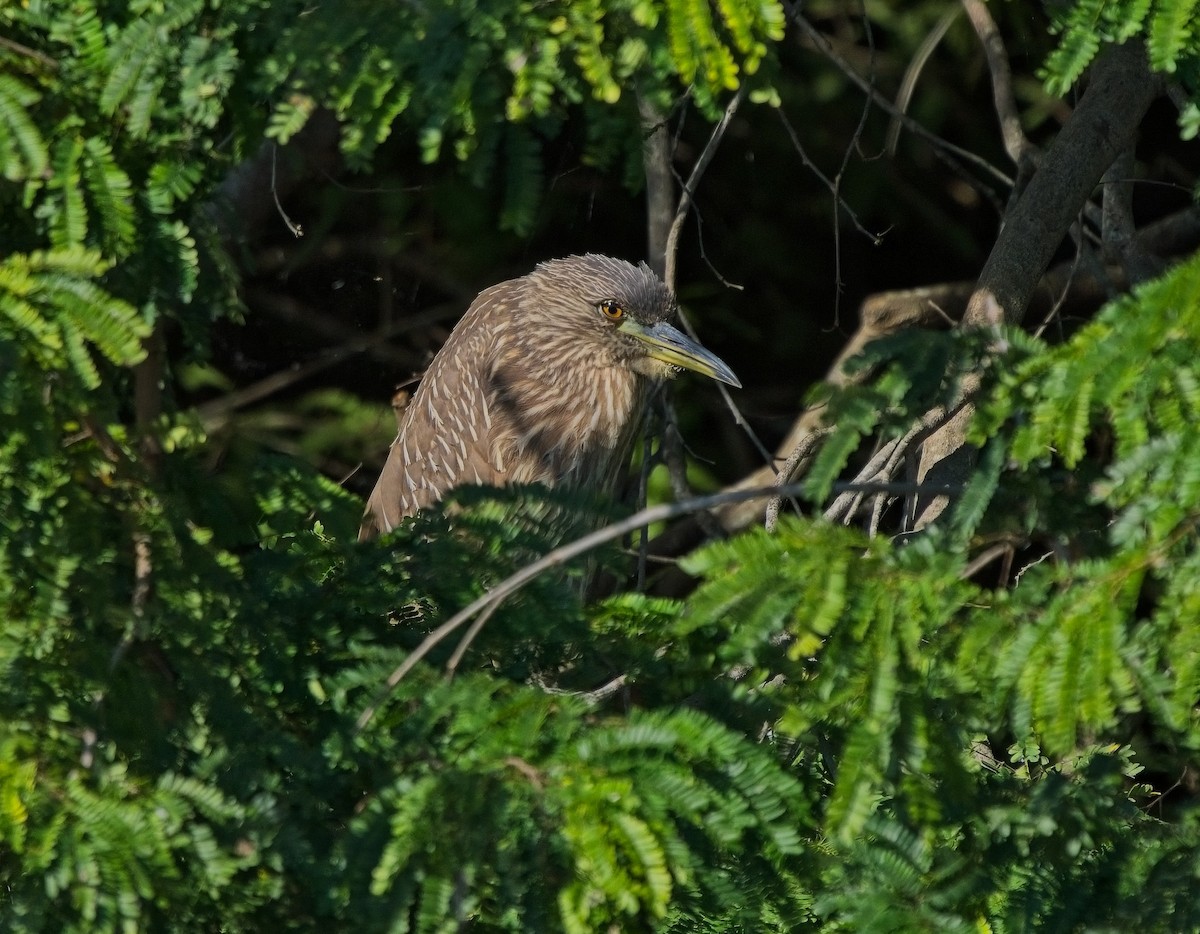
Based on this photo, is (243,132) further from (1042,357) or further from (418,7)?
(1042,357)

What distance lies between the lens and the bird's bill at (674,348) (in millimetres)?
4578

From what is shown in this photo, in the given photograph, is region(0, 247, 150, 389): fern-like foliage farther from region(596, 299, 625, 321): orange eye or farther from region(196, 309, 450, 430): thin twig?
region(196, 309, 450, 430): thin twig

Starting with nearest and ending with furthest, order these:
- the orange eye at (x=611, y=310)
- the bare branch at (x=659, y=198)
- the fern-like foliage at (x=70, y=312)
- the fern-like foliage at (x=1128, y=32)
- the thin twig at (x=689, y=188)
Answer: the fern-like foliage at (x=70, y=312) → the fern-like foliage at (x=1128, y=32) → the thin twig at (x=689, y=188) → the bare branch at (x=659, y=198) → the orange eye at (x=611, y=310)

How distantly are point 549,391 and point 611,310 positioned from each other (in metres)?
0.34

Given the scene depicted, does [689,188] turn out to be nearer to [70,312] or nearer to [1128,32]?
[1128,32]

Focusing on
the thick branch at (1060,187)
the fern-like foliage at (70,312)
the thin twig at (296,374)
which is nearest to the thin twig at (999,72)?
the thick branch at (1060,187)

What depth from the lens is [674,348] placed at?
15.6 ft

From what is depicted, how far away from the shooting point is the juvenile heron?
4895 mm

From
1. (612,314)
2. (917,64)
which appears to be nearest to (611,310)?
(612,314)

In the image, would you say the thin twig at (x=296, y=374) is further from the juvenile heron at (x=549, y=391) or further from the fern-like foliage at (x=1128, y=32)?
the fern-like foliage at (x=1128, y=32)

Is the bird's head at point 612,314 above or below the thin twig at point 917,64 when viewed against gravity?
below

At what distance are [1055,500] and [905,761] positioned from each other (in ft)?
1.63

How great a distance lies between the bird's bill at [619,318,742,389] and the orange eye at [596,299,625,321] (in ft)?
0.10

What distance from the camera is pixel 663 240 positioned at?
496 centimetres
